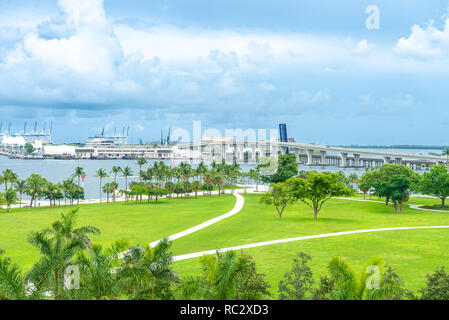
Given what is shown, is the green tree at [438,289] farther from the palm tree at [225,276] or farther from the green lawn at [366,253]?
the green lawn at [366,253]

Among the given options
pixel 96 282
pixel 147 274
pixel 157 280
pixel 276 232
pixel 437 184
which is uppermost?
pixel 437 184

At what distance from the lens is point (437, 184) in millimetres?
75438

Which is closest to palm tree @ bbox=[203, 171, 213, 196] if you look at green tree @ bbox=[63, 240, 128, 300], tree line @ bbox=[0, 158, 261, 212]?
tree line @ bbox=[0, 158, 261, 212]

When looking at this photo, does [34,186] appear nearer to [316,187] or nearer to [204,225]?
[204,225]

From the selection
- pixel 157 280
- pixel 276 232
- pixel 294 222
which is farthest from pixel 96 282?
pixel 294 222

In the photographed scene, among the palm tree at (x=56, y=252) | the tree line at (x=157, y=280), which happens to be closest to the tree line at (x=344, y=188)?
the tree line at (x=157, y=280)

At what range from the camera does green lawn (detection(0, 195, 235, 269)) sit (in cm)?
4457

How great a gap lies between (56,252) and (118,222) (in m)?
43.0

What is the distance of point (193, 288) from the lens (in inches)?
646

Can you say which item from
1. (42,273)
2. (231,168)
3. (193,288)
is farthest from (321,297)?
(231,168)
